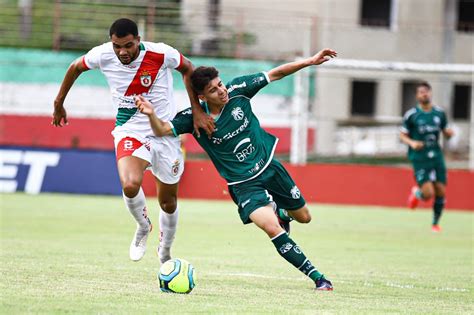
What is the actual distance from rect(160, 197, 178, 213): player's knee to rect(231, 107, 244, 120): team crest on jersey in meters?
1.26

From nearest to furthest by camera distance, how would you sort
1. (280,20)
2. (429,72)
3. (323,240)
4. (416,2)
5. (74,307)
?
(74,307), (323,240), (429,72), (280,20), (416,2)

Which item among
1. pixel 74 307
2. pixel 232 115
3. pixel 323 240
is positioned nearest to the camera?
pixel 74 307

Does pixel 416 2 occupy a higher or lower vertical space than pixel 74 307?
higher

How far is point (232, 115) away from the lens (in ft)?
29.3

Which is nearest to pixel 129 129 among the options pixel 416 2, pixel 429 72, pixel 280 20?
pixel 429 72

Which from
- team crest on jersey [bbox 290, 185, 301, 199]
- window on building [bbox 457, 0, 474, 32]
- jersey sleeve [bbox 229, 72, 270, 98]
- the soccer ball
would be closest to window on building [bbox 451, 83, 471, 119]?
window on building [bbox 457, 0, 474, 32]

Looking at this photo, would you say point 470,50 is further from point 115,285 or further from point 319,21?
point 115,285

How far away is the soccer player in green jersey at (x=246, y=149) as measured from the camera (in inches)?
340

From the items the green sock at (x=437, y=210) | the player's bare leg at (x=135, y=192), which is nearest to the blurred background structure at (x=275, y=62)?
the green sock at (x=437, y=210)

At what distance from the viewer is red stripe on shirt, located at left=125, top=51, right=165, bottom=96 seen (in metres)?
9.54

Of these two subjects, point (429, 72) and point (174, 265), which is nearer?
point (174, 265)

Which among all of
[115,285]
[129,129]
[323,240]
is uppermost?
[129,129]

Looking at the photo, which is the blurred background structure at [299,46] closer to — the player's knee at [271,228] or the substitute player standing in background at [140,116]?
the substitute player standing in background at [140,116]

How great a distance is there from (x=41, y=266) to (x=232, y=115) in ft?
7.75
